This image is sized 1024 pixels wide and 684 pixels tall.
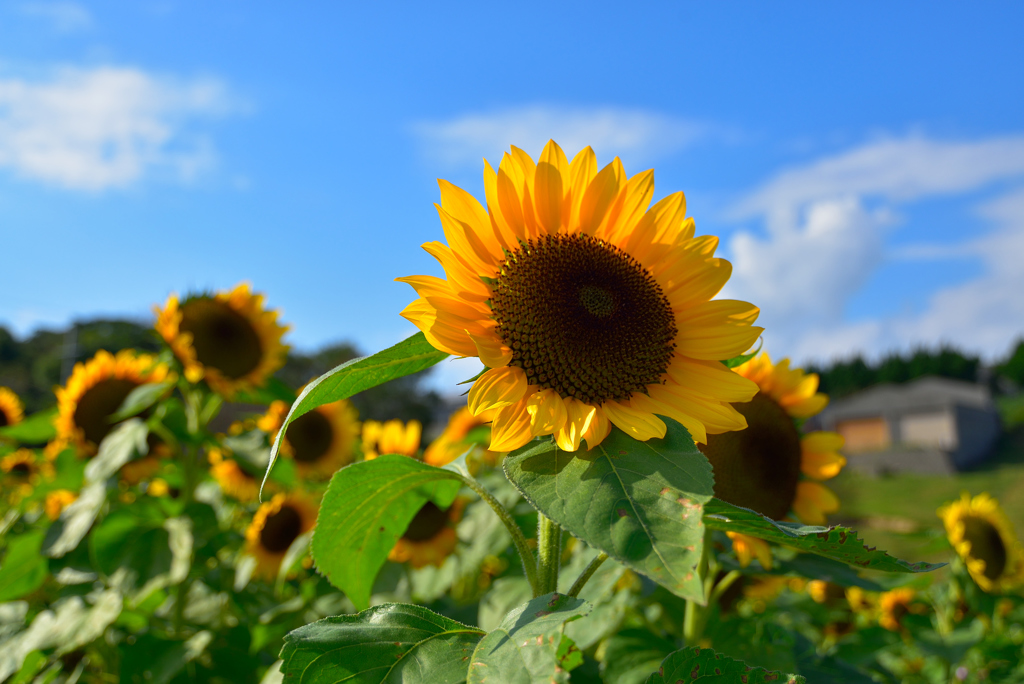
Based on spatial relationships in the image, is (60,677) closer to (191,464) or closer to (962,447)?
(191,464)

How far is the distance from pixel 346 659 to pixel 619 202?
0.85m

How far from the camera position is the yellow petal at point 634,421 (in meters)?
1.02

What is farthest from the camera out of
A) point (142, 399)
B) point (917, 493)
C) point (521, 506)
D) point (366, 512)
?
point (917, 493)

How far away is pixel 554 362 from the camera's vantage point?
1.12 metres

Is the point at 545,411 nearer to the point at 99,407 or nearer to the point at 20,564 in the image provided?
the point at 20,564

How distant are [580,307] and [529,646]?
0.53m

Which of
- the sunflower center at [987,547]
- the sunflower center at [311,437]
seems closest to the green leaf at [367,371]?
the sunflower center at [311,437]

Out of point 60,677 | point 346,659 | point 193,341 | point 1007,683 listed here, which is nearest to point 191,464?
point 193,341

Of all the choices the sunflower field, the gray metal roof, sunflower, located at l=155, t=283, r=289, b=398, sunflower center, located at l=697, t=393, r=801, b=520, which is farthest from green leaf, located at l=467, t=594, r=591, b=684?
the gray metal roof

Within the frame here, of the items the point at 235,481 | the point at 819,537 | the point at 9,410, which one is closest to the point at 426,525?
the point at 235,481

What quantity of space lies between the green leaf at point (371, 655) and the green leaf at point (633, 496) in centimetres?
29

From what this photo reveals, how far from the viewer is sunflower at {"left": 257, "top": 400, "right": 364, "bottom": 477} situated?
4.36 meters

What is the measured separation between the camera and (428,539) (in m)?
3.13

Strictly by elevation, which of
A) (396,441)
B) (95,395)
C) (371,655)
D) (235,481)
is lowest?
(371,655)
